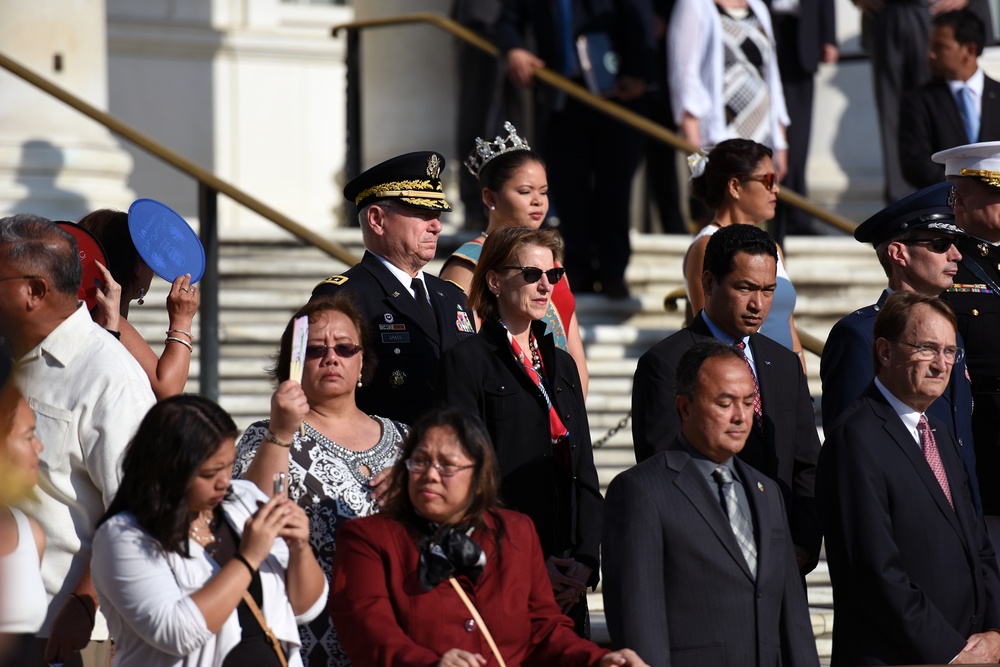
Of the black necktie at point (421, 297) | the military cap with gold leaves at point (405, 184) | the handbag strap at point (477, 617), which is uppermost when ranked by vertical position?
the military cap with gold leaves at point (405, 184)

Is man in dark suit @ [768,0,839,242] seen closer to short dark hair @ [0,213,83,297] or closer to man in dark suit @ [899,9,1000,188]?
man in dark suit @ [899,9,1000,188]

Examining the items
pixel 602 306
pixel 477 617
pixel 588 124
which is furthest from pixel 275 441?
pixel 588 124

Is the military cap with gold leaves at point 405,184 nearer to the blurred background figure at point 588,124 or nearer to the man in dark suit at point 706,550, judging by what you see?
the man in dark suit at point 706,550

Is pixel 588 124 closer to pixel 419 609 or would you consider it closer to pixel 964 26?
pixel 964 26

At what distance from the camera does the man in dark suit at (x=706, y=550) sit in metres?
4.54

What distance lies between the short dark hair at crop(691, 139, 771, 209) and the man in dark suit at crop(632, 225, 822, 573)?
2.45ft

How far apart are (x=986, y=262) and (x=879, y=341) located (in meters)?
0.82

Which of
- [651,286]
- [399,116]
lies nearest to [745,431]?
[651,286]

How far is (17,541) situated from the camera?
12.4ft

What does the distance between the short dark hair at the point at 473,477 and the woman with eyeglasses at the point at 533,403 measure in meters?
0.51

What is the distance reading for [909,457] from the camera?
5055 mm

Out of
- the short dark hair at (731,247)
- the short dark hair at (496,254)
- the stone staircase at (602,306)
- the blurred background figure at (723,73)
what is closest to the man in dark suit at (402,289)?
the short dark hair at (496,254)

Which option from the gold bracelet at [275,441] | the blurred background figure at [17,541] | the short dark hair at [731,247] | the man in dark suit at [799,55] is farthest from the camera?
the man in dark suit at [799,55]

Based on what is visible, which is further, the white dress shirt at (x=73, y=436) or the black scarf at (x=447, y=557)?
the white dress shirt at (x=73, y=436)
